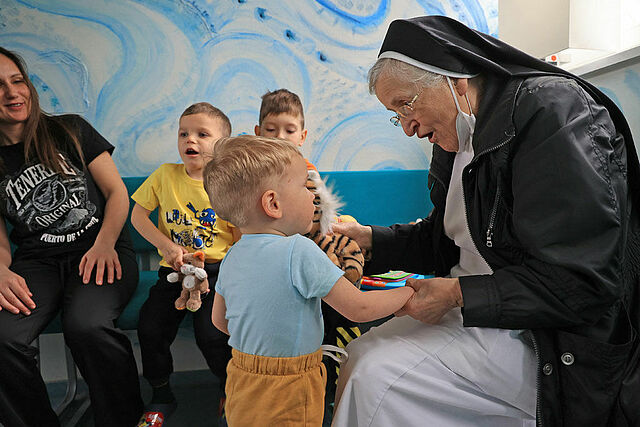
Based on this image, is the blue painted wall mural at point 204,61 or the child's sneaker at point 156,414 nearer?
the child's sneaker at point 156,414

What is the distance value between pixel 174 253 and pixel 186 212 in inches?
10.3

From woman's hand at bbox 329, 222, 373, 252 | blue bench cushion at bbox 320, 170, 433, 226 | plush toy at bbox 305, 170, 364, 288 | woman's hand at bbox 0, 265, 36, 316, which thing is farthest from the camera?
blue bench cushion at bbox 320, 170, 433, 226

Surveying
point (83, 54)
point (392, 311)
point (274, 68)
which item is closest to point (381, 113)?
point (274, 68)

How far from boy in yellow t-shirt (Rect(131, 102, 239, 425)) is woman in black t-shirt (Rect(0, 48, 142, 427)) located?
101 mm

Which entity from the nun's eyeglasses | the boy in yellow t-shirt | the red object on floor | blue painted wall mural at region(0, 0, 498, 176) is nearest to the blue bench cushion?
blue painted wall mural at region(0, 0, 498, 176)

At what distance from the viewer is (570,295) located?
4.00 feet

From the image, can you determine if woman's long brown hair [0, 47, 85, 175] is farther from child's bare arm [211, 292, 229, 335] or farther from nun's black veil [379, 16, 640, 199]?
nun's black veil [379, 16, 640, 199]

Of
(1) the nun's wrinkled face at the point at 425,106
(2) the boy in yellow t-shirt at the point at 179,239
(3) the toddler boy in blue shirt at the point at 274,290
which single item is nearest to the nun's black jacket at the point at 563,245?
(1) the nun's wrinkled face at the point at 425,106

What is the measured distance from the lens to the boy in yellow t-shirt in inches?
82.9

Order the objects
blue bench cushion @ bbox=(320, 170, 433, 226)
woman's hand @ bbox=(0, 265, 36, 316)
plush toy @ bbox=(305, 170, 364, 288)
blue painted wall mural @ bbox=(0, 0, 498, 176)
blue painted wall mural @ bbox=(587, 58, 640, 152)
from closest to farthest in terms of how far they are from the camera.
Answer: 1. plush toy @ bbox=(305, 170, 364, 288)
2. woman's hand @ bbox=(0, 265, 36, 316)
3. blue painted wall mural @ bbox=(587, 58, 640, 152)
4. blue painted wall mural @ bbox=(0, 0, 498, 176)
5. blue bench cushion @ bbox=(320, 170, 433, 226)

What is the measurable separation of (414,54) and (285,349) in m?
0.91

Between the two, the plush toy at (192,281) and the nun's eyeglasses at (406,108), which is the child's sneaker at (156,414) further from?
the nun's eyeglasses at (406,108)

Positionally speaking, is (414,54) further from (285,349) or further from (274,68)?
(274,68)

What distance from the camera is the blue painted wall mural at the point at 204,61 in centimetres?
280
